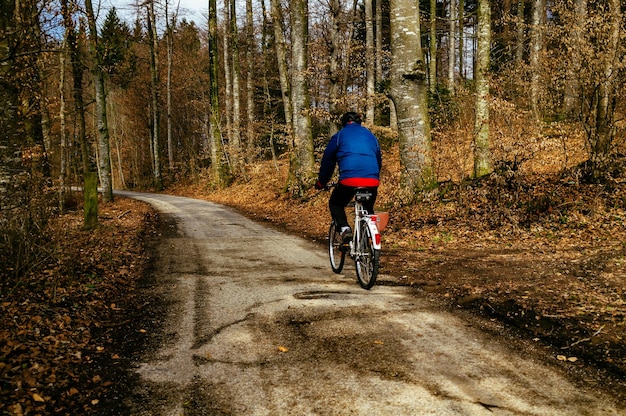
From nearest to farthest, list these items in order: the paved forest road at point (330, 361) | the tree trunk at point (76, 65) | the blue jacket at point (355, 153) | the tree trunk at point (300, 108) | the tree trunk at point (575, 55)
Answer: the paved forest road at point (330, 361) < the blue jacket at point (355, 153) < the tree trunk at point (575, 55) < the tree trunk at point (76, 65) < the tree trunk at point (300, 108)

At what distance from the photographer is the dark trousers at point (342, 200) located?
6.10 metres

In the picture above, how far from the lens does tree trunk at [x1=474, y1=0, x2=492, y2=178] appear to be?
445 inches

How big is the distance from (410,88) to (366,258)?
6354 millimetres

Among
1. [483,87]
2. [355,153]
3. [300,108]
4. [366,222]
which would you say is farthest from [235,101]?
[366,222]

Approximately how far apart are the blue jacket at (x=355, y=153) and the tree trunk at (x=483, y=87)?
622 cm

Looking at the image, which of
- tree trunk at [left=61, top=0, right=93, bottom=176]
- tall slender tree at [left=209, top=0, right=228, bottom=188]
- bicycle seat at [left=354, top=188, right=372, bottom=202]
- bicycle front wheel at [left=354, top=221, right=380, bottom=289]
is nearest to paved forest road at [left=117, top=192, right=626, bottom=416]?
bicycle front wheel at [left=354, top=221, right=380, bottom=289]

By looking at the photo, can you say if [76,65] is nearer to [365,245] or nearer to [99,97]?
[99,97]

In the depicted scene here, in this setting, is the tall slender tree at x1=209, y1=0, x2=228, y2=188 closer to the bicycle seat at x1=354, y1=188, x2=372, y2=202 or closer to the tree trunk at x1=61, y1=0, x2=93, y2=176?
the tree trunk at x1=61, y1=0, x2=93, y2=176

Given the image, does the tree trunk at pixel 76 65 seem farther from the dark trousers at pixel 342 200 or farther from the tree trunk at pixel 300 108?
the tree trunk at pixel 300 108

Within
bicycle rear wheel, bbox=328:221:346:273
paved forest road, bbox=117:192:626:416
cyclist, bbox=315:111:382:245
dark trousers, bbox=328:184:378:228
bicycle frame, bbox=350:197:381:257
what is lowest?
paved forest road, bbox=117:192:626:416

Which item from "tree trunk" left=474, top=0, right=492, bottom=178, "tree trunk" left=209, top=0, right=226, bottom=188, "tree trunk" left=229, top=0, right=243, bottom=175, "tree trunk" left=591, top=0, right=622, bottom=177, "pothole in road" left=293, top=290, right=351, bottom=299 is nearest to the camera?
"pothole in road" left=293, top=290, right=351, bottom=299

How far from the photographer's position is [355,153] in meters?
5.89

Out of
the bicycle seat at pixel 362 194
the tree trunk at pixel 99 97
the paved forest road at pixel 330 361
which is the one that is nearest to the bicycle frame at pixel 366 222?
the bicycle seat at pixel 362 194

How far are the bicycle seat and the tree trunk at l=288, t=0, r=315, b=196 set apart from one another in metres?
10.7
